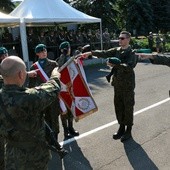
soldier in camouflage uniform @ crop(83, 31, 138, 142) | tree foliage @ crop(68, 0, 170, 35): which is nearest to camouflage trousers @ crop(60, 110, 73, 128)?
soldier in camouflage uniform @ crop(83, 31, 138, 142)

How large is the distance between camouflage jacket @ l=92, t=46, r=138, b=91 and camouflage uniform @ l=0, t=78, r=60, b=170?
10.6 feet

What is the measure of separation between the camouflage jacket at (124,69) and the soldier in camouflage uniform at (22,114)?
320cm

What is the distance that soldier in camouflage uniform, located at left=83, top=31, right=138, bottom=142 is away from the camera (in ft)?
21.8

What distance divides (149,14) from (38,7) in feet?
73.8

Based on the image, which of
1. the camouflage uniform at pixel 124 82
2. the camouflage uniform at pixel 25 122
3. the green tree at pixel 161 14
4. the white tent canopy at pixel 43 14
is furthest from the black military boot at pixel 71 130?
the green tree at pixel 161 14

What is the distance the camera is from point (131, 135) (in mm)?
7105

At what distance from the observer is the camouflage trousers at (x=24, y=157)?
11.4 feet

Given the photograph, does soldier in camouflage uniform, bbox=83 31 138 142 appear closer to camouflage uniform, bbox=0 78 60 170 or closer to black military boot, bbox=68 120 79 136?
black military boot, bbox=68 120 79 136

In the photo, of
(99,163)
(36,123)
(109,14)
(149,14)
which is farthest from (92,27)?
(36,123)

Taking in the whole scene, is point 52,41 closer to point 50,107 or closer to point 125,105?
point 125,105

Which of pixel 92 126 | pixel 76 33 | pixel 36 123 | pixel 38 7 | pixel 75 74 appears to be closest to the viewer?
pixel 36 123

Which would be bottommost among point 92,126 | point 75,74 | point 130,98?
point 92,126

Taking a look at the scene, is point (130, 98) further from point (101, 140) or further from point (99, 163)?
point (99, 163)

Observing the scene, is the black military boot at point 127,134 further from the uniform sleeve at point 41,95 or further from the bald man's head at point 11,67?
the bald man's head at point 11,67
